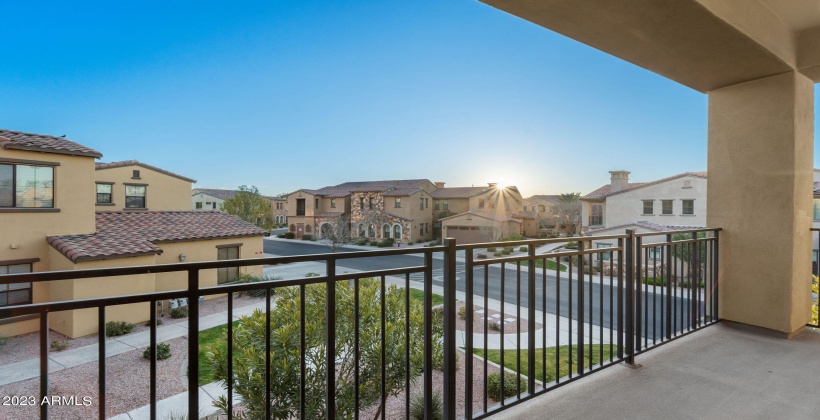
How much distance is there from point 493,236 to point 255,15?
14.5 meters

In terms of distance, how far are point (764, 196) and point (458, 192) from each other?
69.7ft

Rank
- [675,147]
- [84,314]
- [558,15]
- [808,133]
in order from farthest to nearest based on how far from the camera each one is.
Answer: [675,147] → [84,314] → [808,133] → [558,15]

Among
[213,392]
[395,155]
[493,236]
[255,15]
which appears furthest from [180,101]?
[213,392]

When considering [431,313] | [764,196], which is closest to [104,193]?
[431,313]

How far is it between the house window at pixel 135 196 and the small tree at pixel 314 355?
10024mm

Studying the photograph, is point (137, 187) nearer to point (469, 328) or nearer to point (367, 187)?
point (469, 328)

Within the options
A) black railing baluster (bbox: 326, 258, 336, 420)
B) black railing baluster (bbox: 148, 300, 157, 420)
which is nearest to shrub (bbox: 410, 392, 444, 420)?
black railing baluster (bbox: 326, 258, 336, 420)

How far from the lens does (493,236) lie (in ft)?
62.7

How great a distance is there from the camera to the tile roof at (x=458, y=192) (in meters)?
23.2

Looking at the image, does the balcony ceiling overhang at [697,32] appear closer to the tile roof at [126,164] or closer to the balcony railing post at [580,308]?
the balcony railing post at [580,308]

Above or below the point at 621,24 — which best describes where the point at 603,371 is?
below

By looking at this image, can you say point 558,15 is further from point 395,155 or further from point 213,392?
point 395,155

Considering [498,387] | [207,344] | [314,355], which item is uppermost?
[314,355]

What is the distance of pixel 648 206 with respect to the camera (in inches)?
631
